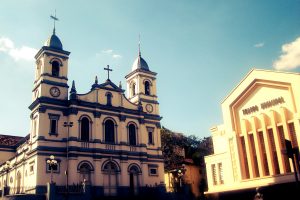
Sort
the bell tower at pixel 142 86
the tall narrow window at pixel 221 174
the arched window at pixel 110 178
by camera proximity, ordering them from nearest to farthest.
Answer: the tall narrow window at pixel 221 174
the arched window at pixel 110 178
the bell tower at pixel 142 86

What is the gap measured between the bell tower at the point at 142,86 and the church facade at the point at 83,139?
2.62ft

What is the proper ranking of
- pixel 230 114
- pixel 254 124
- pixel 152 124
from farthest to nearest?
pixel 152 124 < pixel 230 114 < pixel 254 124

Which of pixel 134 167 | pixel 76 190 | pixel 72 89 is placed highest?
pixel 72 89

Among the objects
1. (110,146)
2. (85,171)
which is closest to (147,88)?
(110,146)

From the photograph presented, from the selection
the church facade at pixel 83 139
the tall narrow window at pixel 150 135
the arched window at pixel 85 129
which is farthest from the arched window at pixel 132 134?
the arched window at pixel 85 129

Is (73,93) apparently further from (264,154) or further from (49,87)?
(264,154)

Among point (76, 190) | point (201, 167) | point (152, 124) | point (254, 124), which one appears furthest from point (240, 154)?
point (201, 167)

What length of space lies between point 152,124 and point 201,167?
1306 cm

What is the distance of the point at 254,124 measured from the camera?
26531 mm

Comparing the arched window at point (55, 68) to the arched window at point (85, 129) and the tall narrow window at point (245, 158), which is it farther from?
the tall narrow window at point (245, 158)

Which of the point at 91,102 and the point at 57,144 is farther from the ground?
the point at 91,102

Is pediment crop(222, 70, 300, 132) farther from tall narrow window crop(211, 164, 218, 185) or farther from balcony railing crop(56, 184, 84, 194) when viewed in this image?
balcony railing crop(56, 184, 84, 194)

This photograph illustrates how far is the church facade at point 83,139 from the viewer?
3503 cm

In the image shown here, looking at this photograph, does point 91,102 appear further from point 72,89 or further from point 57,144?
point 57,144
